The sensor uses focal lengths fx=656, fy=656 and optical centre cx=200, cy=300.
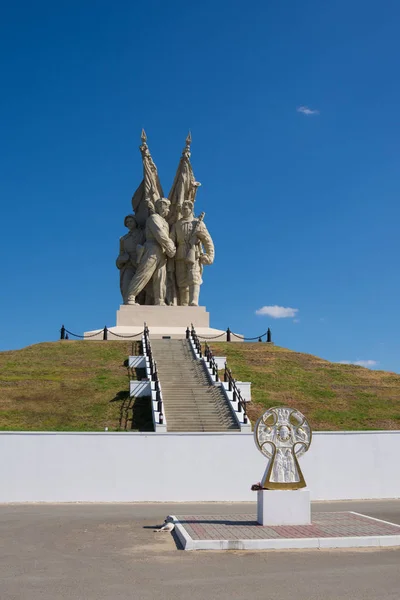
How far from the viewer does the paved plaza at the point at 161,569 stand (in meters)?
6.71

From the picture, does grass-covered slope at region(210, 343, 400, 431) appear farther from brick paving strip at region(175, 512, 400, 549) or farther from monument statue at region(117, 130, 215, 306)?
brick paving strip at region(175, 512, 400, 549)

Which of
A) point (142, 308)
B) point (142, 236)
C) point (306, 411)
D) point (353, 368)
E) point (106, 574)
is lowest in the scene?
point (106, 574)

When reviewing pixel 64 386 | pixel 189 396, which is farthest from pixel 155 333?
pixel 189 396

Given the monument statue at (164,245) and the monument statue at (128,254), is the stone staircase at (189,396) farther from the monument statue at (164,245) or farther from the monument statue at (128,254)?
the monument statue at (128,254)

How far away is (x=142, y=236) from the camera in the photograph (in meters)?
37.2

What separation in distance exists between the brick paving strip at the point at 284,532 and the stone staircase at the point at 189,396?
7207 millimetres

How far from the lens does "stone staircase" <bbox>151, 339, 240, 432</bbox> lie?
18766 mm

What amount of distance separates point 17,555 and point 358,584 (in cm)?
439

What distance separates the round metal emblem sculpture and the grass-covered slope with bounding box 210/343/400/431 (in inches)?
346

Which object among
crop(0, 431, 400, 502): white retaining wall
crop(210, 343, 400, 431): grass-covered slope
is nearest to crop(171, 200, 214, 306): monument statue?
crop(210, 343, 400, 431): grass-covered slope

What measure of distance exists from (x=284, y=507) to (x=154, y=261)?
85.4 feet

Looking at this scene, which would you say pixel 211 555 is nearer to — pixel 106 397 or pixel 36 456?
pixel 36 456

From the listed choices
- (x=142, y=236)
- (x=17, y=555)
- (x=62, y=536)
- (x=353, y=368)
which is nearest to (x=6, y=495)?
(x=62, y=536)

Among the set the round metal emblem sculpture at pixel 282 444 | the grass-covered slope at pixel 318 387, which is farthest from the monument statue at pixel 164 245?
the round metal emblem sculpture at pixel 282 444
